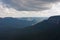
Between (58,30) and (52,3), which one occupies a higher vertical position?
(52,3)

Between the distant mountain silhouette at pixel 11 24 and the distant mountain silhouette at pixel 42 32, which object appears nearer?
the distant mountain silhouette at pixel 11 24

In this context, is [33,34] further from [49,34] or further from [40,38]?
[49,34]

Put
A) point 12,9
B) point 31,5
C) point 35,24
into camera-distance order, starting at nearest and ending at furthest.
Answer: point 35,24 → point 12,9 → point 31,5

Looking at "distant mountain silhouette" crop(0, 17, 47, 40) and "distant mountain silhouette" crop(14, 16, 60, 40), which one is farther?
"distant mountain silhouette" crop(14, 16, 60, 40)

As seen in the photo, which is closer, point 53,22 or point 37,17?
point 37,17

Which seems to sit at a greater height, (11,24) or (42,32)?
(11,24)

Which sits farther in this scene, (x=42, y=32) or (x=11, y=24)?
(x=42, y=32)

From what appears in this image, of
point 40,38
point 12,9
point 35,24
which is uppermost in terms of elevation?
point 12,9

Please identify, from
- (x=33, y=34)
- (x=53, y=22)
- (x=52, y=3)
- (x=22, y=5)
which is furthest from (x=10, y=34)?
(x=52, y=3)
